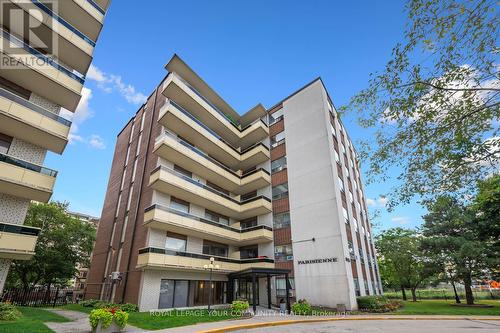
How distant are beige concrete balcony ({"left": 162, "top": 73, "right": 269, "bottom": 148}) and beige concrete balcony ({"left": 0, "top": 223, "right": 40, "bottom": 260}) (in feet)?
53.8

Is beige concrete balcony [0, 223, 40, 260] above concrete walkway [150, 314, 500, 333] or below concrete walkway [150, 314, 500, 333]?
above

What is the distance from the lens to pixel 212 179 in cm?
2802

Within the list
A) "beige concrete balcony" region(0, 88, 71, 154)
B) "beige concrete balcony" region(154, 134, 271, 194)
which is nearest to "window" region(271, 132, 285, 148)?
"beige concrete balcony" region(154, 134, 271, 194)

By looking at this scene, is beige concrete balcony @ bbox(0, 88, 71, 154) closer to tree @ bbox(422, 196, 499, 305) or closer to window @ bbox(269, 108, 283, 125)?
window @ bbox(269, 108, 283, 125)

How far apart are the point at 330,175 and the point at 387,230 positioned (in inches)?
1130

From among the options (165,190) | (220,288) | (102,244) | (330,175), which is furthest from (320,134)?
(102,244)

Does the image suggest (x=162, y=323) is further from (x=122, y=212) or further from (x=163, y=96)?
(x=163, y=96)

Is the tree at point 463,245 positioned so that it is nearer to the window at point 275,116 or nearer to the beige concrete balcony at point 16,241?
the window at point 275,116

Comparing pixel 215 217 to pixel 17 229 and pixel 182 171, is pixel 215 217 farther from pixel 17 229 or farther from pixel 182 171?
pixel 17 229

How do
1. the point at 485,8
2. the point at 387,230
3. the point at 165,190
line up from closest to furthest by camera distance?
Answer: the point at 485,8 < the point at 165,190 < the point at 387,230

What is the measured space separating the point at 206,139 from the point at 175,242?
10999 mm

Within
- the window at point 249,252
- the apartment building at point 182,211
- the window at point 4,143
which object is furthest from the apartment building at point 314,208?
the window at point 4,143

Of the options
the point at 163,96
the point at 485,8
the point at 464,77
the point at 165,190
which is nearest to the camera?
the point at 485,8

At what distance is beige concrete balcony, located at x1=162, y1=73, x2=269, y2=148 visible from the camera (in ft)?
82.2
